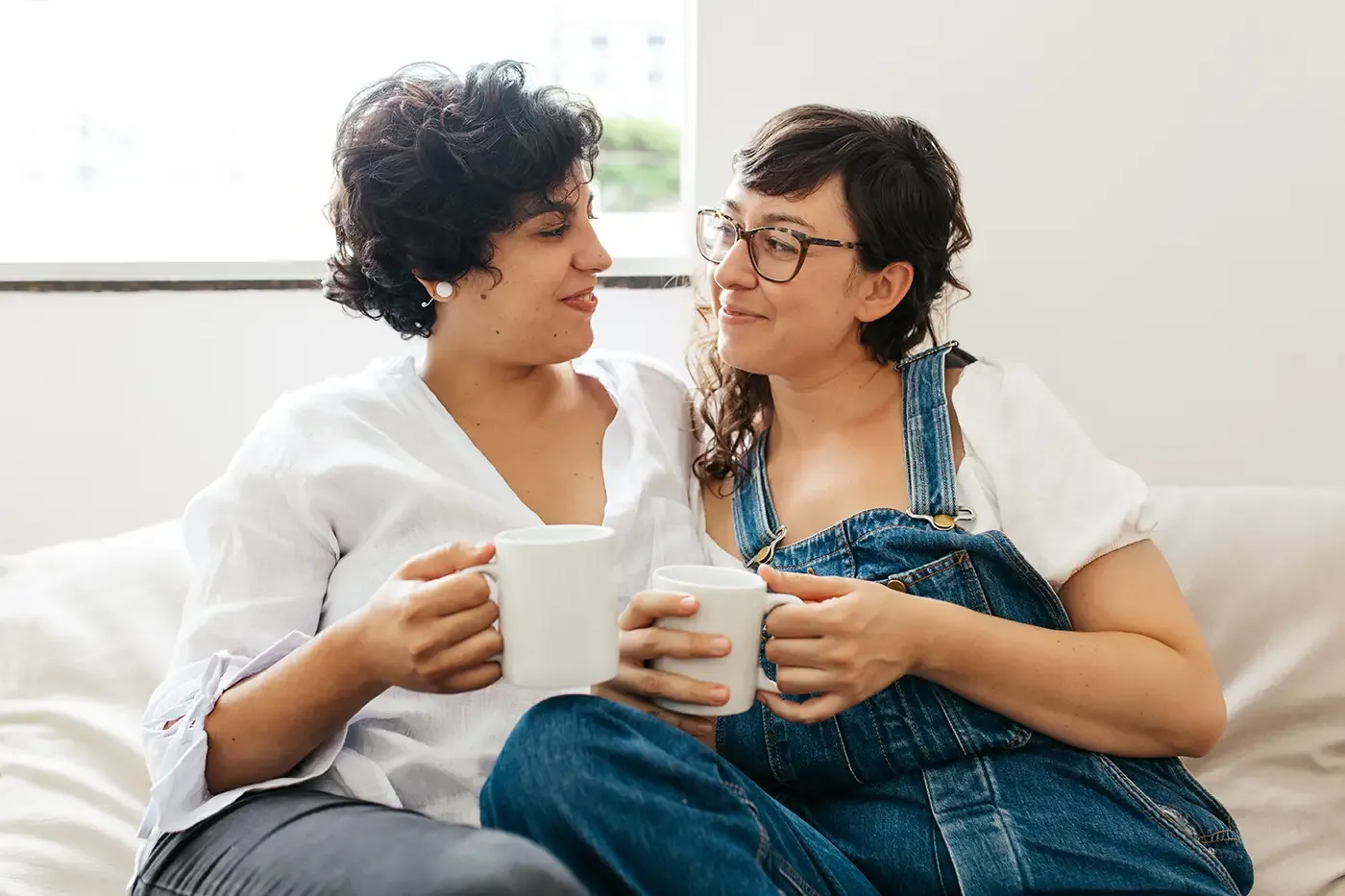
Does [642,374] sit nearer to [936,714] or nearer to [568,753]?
[936,714]

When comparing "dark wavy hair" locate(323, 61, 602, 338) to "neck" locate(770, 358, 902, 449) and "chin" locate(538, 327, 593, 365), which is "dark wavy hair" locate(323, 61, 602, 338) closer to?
"chin" locate(538, 327, 593, 365)

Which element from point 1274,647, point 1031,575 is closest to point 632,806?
point 1031,575

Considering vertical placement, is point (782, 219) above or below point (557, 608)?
above

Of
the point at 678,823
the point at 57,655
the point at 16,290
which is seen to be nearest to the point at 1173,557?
the point at 678,823

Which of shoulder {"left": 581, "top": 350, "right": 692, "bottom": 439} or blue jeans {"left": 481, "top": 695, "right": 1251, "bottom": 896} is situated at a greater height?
shoulder {"left": 581, "top": 350, "right": 692, "bottom": 439}

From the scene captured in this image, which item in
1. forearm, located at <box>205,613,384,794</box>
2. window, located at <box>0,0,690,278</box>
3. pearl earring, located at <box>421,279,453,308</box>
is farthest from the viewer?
window, located at <box>0,0,690,278</box>

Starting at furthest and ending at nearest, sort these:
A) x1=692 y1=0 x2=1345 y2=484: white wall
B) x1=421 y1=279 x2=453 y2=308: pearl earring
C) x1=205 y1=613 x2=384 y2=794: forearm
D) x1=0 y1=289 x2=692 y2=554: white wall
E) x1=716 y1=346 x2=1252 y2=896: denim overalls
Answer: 1. x1=0 y1=289 x2=692 y2=554: white wall
2. x1=692 y1=0 x2=1345 y2=484: white wall
3. x1=421 y1=279 x2=453 y2=308: pearl earring
4. x1=716 y1=346 x2=1252 y2=896: denim overalls
5. x1=205 y1=613 x2=384 y2=794: forearm

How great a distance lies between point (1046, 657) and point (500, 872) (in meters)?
0.63

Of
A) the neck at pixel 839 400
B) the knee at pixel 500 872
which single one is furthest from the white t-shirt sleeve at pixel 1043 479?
the knee at pixel 500 872

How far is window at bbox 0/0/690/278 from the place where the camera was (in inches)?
91.4

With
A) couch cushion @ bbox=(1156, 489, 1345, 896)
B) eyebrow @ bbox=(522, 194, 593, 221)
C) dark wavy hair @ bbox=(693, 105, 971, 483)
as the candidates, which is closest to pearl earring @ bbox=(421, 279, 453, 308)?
eyebrow @ bbox=(522, 194, 593, 221)

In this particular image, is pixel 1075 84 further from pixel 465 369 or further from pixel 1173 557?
pixel 465 369

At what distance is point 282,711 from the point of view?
A: 3.53 feet

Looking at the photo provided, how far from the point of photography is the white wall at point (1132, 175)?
204cm
